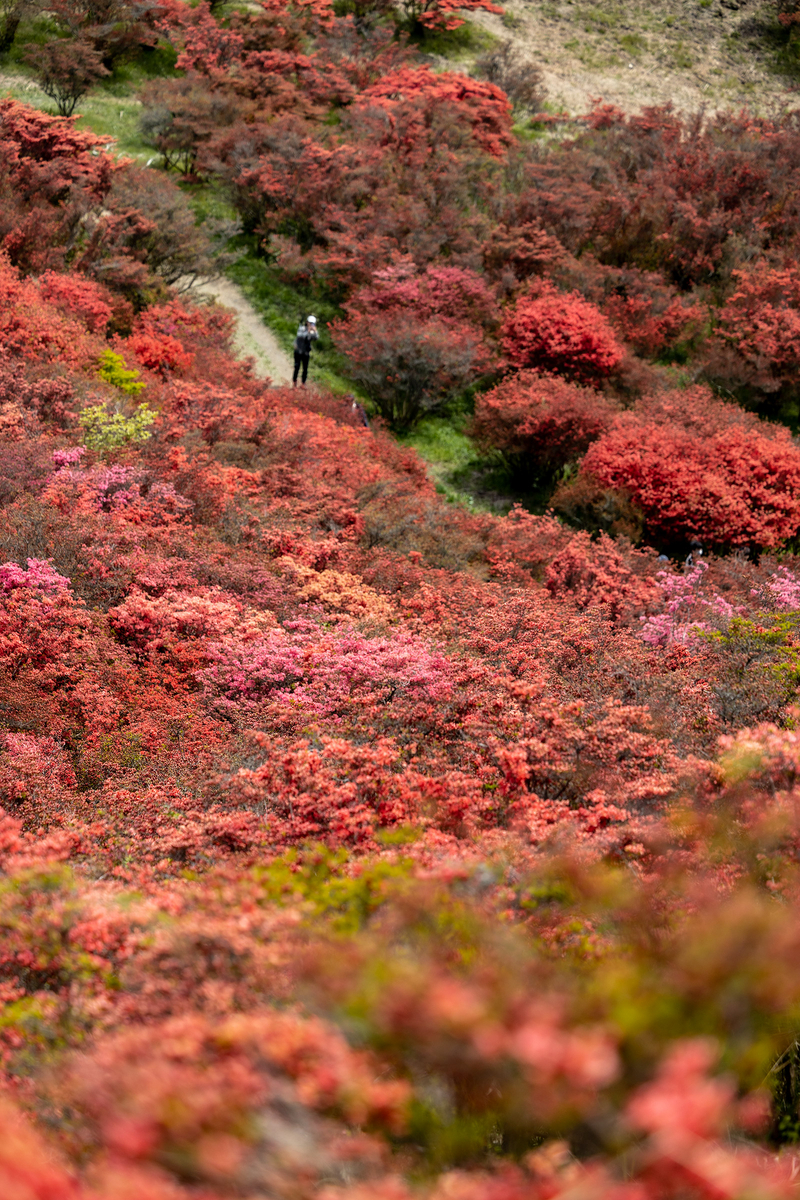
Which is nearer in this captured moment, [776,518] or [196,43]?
[776,518]

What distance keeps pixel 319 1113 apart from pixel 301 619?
6658mm

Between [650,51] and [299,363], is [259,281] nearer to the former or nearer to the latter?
[299,363]

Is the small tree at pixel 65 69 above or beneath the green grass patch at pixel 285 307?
above

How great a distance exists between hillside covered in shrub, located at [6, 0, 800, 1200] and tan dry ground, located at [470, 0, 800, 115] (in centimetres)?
1255

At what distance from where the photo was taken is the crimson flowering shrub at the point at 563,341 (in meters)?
18.0

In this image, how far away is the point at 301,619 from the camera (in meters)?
8.84

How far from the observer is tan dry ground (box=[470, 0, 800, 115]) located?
33062 millimetres

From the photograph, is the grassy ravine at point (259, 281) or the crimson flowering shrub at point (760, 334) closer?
the grassy ravine at point (259, 281)

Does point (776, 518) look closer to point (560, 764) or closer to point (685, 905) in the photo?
point (560, 764)

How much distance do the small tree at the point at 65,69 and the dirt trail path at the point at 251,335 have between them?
27.2 ft

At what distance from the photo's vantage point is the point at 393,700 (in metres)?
7.18

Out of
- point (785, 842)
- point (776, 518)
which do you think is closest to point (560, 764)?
point (785, 842)

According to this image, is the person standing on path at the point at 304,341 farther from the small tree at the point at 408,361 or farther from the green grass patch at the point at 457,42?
the green grass patch at the point at 457,42

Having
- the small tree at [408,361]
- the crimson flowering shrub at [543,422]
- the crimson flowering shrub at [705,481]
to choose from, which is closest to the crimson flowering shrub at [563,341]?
the small tree at [408,361]
